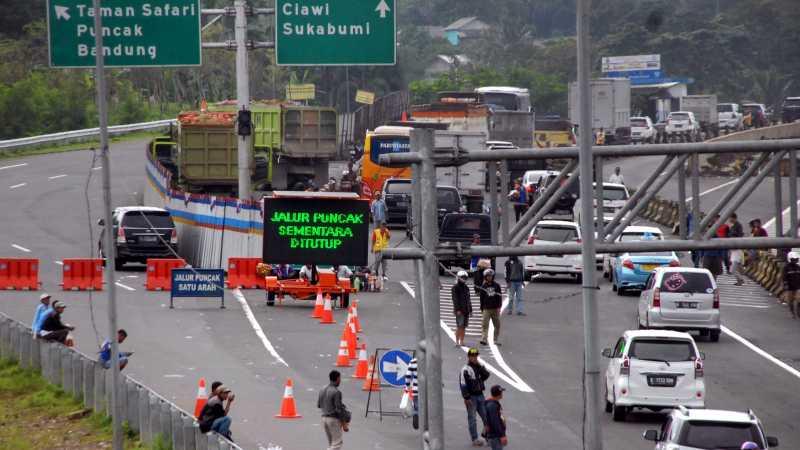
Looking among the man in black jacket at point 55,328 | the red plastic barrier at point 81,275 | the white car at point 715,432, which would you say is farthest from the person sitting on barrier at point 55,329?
the white car at point 715,432

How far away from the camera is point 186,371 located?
2709 cm

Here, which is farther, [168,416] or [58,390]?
[58,390]

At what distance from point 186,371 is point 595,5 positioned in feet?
364

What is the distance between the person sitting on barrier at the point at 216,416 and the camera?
19922 mm

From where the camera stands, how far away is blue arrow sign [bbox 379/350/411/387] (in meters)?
23.3

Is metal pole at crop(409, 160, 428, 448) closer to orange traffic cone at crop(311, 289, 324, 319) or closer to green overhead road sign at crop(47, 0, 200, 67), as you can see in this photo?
orange traffic cone at crop(311, 289, 324, 319)

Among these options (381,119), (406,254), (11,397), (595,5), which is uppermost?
(595,5)

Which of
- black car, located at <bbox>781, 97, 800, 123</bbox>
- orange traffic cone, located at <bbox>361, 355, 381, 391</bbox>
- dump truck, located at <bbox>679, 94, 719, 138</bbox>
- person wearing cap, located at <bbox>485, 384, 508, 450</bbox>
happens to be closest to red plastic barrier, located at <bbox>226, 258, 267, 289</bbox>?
orange traffic cone, located at <bbox>361, 355, 381, 391</bbox>

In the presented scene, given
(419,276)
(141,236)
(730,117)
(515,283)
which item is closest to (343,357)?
(515,283)

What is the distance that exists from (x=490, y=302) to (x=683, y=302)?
4477 mm

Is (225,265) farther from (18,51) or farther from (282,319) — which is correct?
(18,51)

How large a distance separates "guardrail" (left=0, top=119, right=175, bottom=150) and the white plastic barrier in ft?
77.5

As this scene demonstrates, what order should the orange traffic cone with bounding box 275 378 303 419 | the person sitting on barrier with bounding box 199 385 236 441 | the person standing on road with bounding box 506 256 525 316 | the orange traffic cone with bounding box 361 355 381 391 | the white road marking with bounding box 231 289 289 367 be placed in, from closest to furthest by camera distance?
the person sitting on barrier with bounding box 199 385 236 441 < the orange traffic cone with bounding box 275 378 303 419 < the orange traffic cone with bounding box 361 355 381 391 < the white road marking with bounding box 231 289 289 367 < the person standing on road with bounding box 506 256 525 316

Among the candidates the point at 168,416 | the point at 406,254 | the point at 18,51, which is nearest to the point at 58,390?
the point at 168,416
